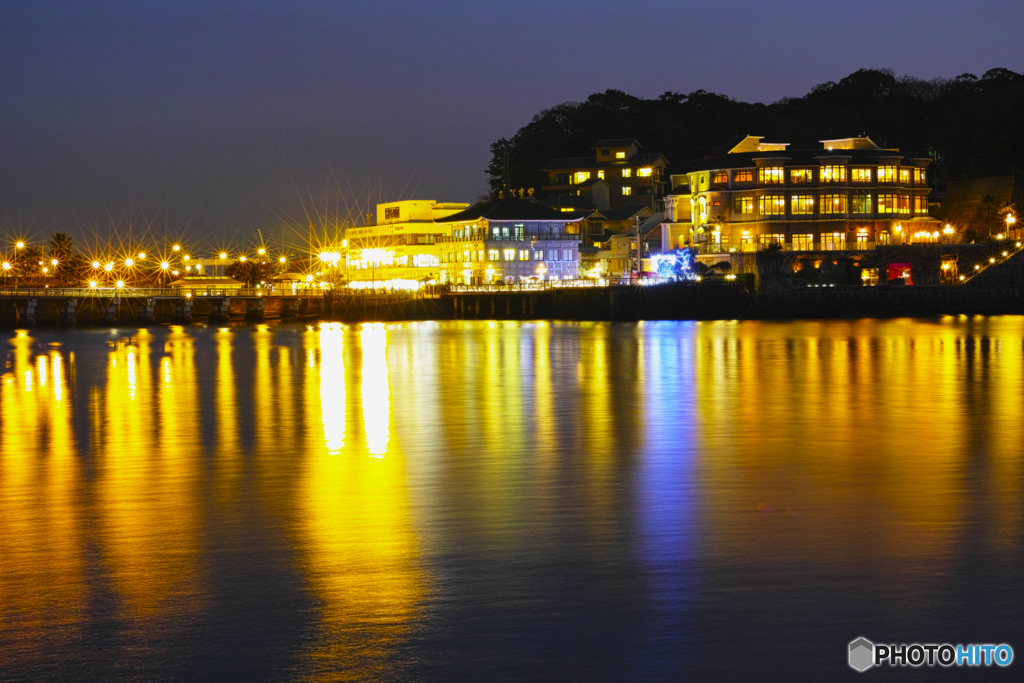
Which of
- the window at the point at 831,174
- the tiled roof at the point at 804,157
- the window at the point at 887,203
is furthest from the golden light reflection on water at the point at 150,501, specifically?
the window at the point at 887,203

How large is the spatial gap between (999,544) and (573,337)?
1972 inches

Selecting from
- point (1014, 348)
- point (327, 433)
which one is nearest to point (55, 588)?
point (327, 433)

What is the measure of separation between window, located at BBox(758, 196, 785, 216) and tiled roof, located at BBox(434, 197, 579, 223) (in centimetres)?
2061

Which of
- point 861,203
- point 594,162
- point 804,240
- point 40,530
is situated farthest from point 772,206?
point 40,530

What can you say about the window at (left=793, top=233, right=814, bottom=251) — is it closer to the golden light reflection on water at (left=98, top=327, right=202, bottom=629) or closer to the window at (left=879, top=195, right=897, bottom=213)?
the window at (left=879, top=195, right=897, bottom=213)

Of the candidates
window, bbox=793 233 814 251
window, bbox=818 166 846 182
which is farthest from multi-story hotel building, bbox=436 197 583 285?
window, bbox=818 166 846 182

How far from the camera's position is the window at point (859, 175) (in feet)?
281

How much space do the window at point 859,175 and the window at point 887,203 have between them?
2067mm

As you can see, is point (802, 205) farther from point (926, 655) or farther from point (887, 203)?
point (926, 655)

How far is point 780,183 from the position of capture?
8569cm

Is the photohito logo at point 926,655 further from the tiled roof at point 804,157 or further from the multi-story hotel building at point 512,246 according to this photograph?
the multi-story hotel building at point 512,246

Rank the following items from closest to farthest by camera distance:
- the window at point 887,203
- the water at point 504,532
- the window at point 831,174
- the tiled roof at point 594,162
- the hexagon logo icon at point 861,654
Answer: the hexagon logo icon at point 861,654 → the water at point 504,532 → the window at point 831,174 → the window at point 887,203 → the tiled roof at point 594,162

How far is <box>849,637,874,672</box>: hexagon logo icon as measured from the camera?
9.52m

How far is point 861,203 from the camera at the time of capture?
85938 mm
